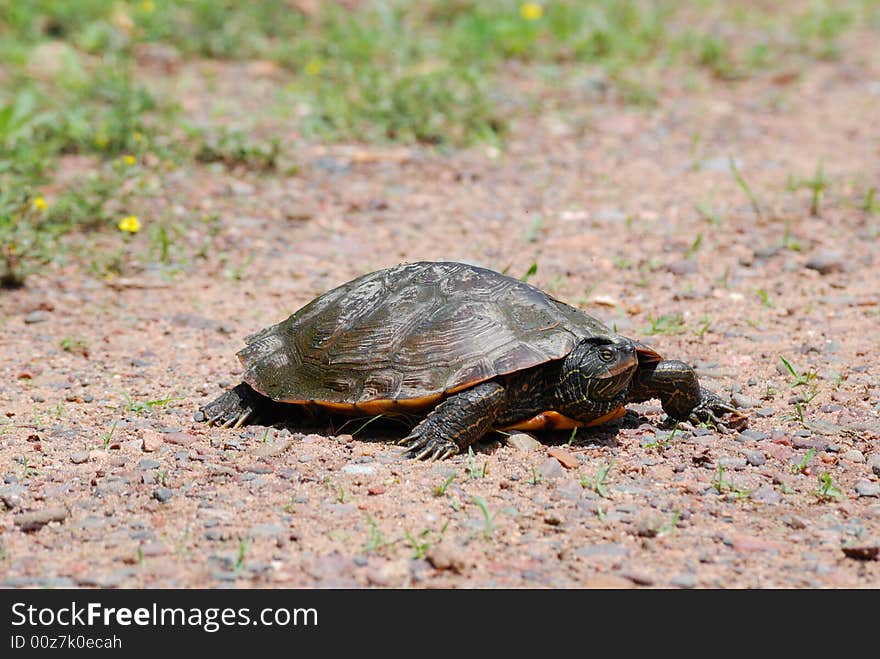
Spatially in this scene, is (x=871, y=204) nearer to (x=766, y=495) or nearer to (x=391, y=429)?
(x=766, y=495)

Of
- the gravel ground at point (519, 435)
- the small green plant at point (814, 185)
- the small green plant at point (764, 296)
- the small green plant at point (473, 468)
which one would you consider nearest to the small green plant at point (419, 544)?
the gravel ground at point (519, 435)

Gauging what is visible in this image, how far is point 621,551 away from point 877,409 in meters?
1.76

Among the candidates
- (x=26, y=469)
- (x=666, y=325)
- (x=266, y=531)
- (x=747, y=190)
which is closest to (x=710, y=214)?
(x=747, y=190)

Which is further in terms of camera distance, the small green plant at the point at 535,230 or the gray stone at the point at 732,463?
the small green plant at the point at 535,230

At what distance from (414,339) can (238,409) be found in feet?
2.90

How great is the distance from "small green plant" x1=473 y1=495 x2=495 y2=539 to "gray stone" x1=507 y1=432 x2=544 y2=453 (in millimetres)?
556

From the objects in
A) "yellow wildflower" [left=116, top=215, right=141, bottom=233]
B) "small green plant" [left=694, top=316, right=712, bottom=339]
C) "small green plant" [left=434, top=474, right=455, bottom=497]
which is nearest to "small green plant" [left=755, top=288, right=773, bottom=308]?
"small green plant" [left=694, top=316, right=712, bottom=339]

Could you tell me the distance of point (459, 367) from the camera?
13.9 ft

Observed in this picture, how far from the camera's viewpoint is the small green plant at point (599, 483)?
385 centimetres

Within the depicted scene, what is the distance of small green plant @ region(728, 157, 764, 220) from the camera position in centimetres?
713

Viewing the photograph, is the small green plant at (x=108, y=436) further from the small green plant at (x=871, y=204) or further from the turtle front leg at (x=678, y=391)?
the small green plant at (x=871, y=204)

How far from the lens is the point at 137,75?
9.20m

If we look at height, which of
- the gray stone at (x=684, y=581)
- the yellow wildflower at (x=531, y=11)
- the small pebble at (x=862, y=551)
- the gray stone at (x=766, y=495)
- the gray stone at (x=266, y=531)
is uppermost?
the yellow wildflower at (x=531, y=11)
